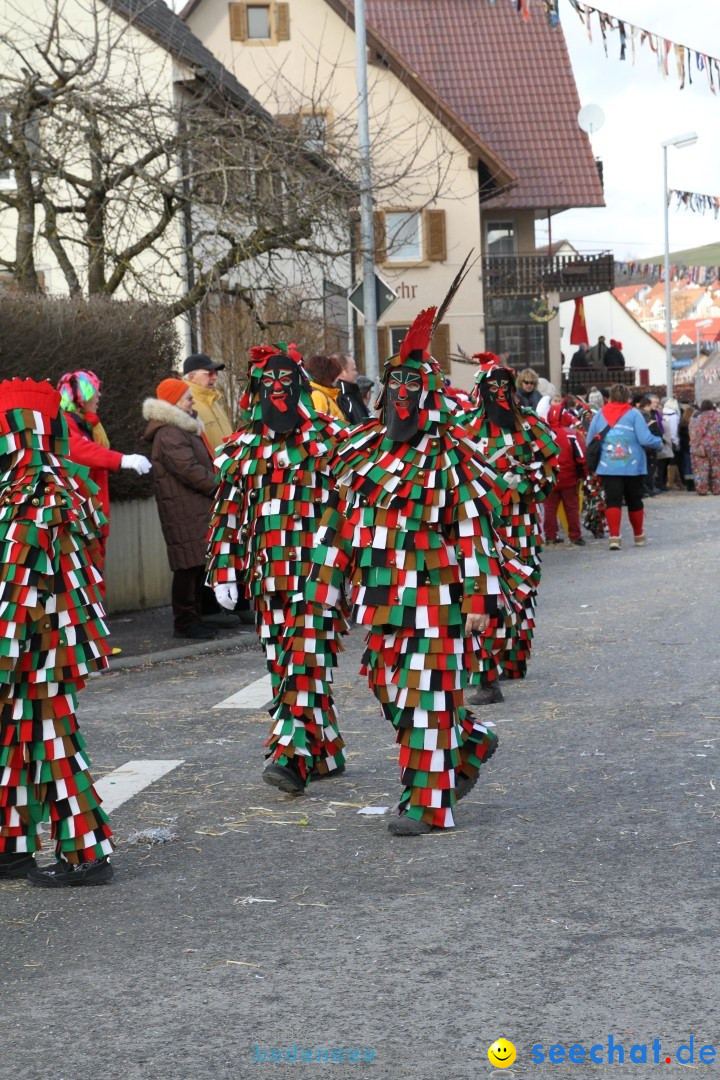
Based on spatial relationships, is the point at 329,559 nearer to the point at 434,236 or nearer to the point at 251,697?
the point at 251,697

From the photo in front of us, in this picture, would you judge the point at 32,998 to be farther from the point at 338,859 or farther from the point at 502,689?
the point at 502,689

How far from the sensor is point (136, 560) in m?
14.2

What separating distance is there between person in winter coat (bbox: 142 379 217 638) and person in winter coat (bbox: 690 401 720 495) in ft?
55.9

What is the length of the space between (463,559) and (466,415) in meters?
3.58

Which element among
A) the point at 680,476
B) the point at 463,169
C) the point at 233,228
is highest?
the point at 463,169

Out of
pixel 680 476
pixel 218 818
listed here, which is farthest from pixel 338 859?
pixel 680 476

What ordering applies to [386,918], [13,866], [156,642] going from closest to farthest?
[386,918] < [13,866] < [156,642]

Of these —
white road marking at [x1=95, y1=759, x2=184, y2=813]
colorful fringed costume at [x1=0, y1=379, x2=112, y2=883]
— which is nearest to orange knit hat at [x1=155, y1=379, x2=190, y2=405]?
white road marking at [x1=95, y1=759, x2=184, y2=813]

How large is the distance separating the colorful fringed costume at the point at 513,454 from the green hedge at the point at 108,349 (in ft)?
13.6

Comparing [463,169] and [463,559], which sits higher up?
[463,169]

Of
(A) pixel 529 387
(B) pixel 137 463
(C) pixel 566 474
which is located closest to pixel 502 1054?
(B) pixel 137 463

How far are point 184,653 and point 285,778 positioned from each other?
5.02 m

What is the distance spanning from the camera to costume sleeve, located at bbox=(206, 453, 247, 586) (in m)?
7.18

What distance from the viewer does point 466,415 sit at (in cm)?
973
